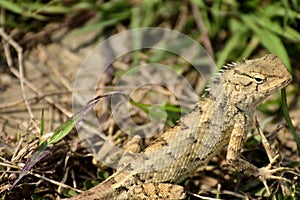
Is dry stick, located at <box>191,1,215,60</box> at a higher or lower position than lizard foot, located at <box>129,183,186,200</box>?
higher

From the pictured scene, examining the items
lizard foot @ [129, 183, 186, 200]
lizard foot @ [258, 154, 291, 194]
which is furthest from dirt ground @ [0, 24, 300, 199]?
lizard foot @ [129, 183, 186, 200]

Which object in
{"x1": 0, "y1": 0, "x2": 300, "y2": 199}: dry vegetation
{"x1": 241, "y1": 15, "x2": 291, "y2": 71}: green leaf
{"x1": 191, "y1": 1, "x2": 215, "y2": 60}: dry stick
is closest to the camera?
{"x1": 0, "y1": 0, "x2": 300, "y2": 199}: dry vegetation

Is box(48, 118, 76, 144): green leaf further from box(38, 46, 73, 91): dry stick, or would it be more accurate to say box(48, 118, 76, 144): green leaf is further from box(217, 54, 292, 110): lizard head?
box(217, 54, 292, 110): lizard head


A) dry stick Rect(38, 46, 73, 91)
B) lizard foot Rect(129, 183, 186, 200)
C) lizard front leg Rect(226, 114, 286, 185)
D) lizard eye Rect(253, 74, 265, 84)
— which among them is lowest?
lizard foot Rect(129, 183, 186, 200)

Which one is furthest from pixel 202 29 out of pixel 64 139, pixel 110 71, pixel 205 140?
pixel 64 139

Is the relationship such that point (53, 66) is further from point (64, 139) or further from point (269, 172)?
point (269, 172)

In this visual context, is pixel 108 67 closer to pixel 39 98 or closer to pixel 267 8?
pixel 39 98
